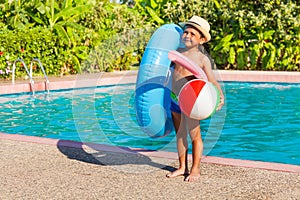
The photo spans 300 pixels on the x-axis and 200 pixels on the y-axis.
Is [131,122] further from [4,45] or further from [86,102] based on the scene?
[4,45]

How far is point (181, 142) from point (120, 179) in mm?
713

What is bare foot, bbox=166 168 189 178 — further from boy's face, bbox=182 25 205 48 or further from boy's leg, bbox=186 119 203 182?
boy's face, bbox=182 25 205 48

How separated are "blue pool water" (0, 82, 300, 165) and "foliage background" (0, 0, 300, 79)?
2.63 meters

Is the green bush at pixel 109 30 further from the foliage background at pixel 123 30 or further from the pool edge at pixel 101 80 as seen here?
the pool edge at pixel 101 80

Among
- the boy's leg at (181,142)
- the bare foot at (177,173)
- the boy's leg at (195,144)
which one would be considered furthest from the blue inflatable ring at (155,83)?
the bare foot at (177,173)

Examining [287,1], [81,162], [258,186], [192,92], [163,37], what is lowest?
[287,1]

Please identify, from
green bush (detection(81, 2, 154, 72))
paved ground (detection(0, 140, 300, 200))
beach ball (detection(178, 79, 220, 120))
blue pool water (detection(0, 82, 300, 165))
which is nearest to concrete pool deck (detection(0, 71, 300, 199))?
paved ground (detection(0, 140, 300, 200))

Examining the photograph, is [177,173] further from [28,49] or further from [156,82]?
[28,49]

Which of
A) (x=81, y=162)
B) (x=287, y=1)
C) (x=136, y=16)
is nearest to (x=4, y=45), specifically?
(x=136, y=16)

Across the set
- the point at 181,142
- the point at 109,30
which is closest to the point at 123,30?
the point at 109,30

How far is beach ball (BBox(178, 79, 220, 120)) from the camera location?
491 cm

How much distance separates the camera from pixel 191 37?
16.9 ft

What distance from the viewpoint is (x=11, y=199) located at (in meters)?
4.60

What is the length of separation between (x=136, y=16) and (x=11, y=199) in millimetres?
15887
